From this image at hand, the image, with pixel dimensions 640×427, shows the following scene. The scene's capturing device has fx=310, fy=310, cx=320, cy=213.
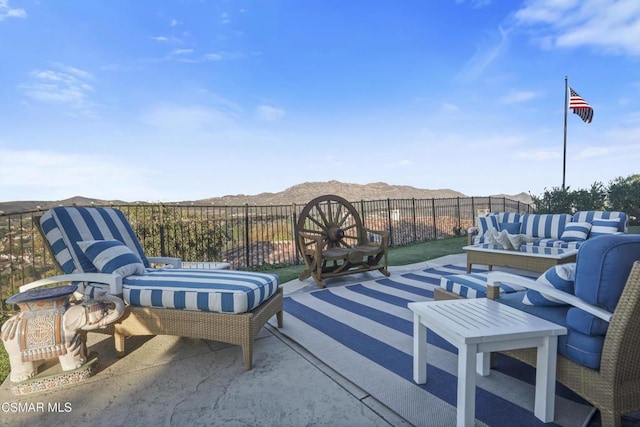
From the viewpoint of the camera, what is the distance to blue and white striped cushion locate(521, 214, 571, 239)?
5172 millimetres

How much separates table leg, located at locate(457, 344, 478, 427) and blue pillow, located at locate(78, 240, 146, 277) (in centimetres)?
230

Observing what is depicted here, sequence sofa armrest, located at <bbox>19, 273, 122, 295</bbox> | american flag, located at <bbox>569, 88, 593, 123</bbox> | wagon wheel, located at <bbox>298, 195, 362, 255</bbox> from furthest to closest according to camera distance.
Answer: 1. american flag, located at <bbox>569, 88, 593, 123</bbox>
2. wagon wheel, located at <bbox>298, 195, 362, 255</bbox>
3. sofa armrest, located at <bbox>19, 273, 122, 295</bbox>

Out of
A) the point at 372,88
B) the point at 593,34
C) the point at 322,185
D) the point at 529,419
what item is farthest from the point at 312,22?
the point at 322,185

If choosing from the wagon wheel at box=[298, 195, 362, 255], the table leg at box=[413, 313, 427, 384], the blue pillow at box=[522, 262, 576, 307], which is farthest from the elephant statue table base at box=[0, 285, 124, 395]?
the wagon wheel at box=[298, 195, 362, 255]

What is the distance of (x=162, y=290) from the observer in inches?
85.4

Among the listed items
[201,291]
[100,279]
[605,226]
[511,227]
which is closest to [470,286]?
[201,291]

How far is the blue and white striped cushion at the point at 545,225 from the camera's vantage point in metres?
5.17

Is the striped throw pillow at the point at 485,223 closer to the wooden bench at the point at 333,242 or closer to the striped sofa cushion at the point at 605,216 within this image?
the striped sofa cushion at the point at 605,216

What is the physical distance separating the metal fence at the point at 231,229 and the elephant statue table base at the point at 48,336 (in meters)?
1.15

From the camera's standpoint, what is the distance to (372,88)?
26.4ft

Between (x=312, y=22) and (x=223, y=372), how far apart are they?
6505mm

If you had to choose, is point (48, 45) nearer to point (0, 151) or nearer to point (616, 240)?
point (0, 151)
